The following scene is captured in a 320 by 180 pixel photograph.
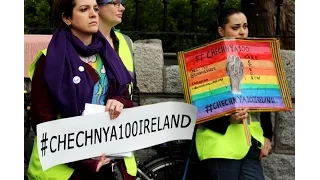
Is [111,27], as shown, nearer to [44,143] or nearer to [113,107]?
[113,107]

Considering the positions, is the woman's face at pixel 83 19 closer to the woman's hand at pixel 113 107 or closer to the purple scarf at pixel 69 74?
the purple scarf at pixel 69 74

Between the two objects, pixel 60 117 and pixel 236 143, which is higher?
pixel 60 117

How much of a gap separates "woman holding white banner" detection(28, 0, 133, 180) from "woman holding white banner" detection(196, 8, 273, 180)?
2.59ft

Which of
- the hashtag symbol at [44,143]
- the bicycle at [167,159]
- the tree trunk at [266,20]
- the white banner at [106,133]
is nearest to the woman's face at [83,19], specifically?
the white banner at [106,133]

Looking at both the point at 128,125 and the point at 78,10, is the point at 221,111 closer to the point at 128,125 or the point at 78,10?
the point at 128,125

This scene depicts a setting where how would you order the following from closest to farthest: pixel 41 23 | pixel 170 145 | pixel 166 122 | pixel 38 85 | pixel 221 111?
pixel 38 85 → pixel 166 122 → pixel 221 111 → pixel 170 145 → pixel 41 23

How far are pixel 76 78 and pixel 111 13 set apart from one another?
757mm

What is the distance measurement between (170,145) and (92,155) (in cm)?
132

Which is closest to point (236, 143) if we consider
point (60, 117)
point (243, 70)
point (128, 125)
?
point (243, 70)

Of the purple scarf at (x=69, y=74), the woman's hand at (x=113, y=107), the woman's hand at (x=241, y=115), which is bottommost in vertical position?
the woman's hand at (x=241, y=115)

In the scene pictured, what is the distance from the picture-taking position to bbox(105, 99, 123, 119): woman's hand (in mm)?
4035

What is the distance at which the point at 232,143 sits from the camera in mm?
4699

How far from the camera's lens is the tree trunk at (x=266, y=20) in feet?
20.6

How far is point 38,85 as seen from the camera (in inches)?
157
